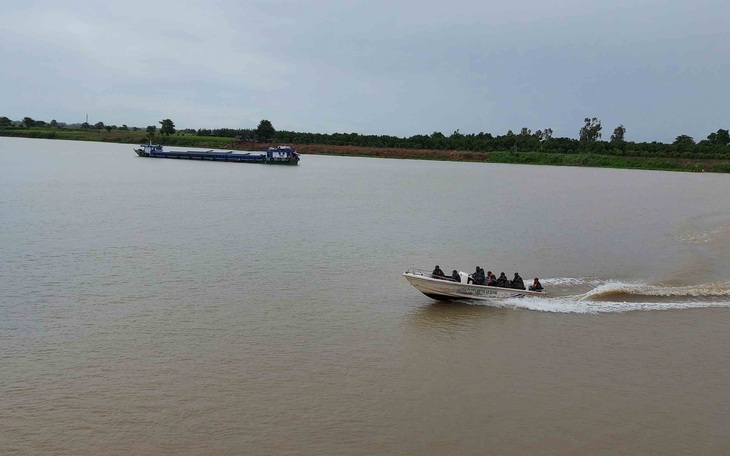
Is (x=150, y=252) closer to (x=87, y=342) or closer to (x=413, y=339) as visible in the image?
(x=87, y=342)

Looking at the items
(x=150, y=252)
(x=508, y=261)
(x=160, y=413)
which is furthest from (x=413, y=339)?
(x=150, y=252)

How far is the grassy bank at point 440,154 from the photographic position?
131500 millimetres

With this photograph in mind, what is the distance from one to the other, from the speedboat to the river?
0.58 m

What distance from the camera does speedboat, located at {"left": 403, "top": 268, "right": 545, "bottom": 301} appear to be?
2341cm

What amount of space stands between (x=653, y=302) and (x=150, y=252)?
23.8 metres

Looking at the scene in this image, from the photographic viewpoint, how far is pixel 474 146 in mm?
157750

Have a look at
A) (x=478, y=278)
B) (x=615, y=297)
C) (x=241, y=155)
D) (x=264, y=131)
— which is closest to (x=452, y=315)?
(x=478, y=278)

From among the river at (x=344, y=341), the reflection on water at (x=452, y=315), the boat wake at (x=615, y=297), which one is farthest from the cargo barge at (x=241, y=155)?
the reflection on water at (x=452, y=315)

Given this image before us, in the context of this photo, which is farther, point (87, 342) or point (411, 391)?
point (87, 342)

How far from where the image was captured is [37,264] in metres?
27.0

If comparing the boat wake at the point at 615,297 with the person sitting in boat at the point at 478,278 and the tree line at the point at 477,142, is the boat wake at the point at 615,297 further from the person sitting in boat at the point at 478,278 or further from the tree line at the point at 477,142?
the tree line at the point at 477,142

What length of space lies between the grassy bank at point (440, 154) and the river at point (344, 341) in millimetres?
99234

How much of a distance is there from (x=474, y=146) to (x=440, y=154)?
9.35 metres

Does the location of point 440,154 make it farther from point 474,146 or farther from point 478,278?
point 478,278
